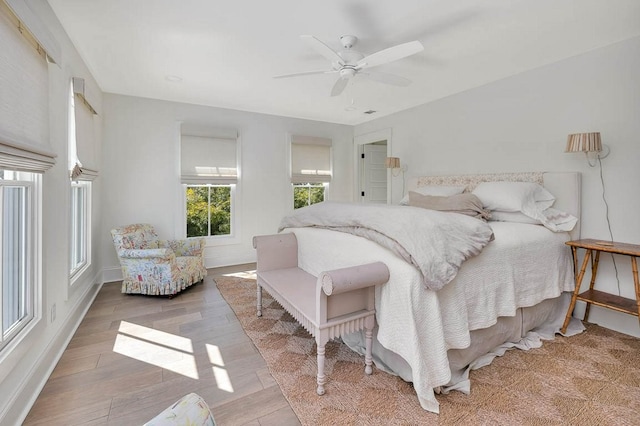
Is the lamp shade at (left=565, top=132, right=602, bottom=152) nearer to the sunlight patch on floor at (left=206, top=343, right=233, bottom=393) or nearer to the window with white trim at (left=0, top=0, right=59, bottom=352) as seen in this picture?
the sunlight patch on floor at (left=206, top=343, right=233, bottom=393)

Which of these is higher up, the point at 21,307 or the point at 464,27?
the point at 464,27

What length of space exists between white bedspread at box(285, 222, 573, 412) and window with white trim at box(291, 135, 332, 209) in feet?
8.75

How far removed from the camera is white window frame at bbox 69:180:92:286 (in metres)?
2.98

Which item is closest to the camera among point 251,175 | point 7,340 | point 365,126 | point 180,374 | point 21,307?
point 7,340

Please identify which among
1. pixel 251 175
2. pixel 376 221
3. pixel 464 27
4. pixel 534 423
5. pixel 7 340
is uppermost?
pixel 464 27

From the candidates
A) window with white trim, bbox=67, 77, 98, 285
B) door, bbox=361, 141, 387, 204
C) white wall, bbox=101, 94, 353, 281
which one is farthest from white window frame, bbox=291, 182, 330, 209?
window with white trim, bbox=67, 77, 98, 285

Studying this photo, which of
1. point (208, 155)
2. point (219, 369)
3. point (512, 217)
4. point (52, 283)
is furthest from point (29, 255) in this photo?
point (512, 217)

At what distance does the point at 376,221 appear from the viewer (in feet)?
6.58

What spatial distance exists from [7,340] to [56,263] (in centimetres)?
81

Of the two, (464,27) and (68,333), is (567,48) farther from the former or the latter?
(68,333)

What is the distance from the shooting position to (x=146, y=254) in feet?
10.2

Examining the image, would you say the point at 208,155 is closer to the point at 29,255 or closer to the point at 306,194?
the point at 306,194

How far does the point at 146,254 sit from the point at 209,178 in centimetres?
161

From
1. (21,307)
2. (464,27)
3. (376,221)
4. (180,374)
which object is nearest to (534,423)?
(376,221)
